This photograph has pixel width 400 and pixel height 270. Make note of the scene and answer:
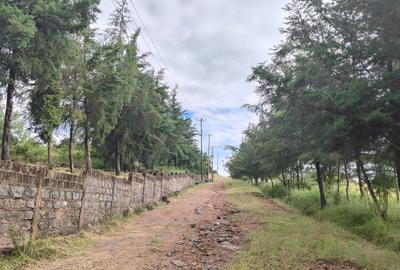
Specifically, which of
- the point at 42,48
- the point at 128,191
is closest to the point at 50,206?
the point at 128,191

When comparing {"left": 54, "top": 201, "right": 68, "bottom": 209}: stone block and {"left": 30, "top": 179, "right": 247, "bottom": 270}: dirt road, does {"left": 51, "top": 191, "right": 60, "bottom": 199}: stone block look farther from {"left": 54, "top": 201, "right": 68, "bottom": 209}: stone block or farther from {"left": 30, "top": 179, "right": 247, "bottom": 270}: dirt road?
{"left": 30, "top": 179, "right": 247, "bottom": 270}: dirt road

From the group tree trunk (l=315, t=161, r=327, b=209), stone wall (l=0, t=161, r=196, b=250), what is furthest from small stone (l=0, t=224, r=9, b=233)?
tree trunk (l=315, t=161, r=327, b=209)

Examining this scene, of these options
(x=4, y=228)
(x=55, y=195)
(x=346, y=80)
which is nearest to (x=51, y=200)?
(x=55, y=195)

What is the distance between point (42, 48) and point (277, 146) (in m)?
11.6

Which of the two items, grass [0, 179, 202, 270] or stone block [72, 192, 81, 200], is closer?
grass [0, 179, 202, 270]

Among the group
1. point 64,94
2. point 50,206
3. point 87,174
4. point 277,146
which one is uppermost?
point 64,94

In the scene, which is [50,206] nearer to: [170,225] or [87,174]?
[87,174]

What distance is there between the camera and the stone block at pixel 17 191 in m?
7.78

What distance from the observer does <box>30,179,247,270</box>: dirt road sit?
25.5 ft

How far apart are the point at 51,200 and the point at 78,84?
1604cm

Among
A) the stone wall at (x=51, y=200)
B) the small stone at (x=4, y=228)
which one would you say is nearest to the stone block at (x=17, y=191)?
the stone wall at (x=51, y=200)

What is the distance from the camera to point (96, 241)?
1041 cm

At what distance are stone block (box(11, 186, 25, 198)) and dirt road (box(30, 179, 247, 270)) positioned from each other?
148 cm

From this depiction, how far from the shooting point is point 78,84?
24.2 metres
